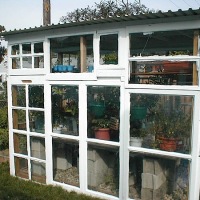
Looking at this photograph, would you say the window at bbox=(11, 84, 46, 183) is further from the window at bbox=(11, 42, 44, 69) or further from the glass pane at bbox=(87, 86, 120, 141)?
the glass pane at bbox=(87, 86, 120, 141)

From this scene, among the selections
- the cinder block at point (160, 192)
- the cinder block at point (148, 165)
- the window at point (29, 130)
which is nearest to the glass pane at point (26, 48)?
the window at point (29, 130)

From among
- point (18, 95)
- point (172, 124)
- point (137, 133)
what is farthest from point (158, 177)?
point (18, 95)

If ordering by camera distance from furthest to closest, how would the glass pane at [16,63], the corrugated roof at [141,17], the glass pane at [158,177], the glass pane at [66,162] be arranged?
the glass pane at [16,63] < the glass pane at [66,162] < the glass pane at [158,177] < the corrugated roof at [141,17]

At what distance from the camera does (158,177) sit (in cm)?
404

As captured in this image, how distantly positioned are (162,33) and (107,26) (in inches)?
34.9

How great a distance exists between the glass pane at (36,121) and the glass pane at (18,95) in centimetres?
32

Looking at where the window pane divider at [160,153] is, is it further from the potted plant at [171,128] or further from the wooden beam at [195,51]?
the wooden beam at [195,51]

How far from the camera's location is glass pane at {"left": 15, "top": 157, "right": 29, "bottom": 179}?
218 inches

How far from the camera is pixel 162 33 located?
377 centimetres

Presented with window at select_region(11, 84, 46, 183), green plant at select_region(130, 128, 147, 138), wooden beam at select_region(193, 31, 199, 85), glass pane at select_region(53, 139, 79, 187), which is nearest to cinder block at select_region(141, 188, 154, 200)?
green plant at select_region(130, 128, 147, 138)

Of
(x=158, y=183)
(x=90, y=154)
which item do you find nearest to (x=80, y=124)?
(x=90, y=154)

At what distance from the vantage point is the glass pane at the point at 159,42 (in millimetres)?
3717

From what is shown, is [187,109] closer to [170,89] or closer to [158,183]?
[170,89]

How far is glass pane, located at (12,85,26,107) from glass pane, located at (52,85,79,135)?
0.83m
